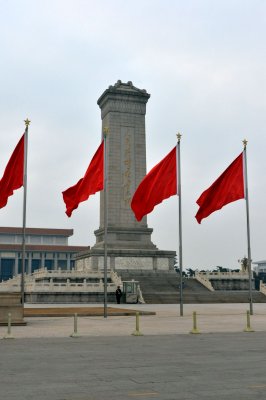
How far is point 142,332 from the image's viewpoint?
66.1 ft

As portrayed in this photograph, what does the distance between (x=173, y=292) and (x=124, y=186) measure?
18.5m

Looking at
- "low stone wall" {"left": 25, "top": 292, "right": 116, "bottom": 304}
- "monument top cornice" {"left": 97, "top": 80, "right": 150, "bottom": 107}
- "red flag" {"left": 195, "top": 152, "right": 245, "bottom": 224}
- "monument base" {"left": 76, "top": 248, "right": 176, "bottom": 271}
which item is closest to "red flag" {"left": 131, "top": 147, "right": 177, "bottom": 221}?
"red flag" {"left": 195, "top": 152, "right": 245, "bottom": 224}

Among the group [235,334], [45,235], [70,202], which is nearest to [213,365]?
[235,334]

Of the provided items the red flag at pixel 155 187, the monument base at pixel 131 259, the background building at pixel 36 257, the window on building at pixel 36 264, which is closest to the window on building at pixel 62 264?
the background building at pixel 36 257

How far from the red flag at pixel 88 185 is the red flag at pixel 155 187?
7.11 ft

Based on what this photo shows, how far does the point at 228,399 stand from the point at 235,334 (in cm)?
1137

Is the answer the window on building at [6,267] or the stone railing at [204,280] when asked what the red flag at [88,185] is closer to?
the stone railing at [204,280]

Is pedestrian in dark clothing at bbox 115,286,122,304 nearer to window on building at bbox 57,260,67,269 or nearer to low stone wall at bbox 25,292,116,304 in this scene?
low stone wall at bbox 25,292,116,304

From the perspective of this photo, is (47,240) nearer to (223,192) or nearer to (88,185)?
(88,185)

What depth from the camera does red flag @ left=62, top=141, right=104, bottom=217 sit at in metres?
28.2

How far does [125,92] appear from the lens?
7031 cm

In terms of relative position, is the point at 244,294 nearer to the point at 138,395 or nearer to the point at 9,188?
the point at 9,188

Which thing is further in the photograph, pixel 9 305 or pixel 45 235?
pixel 45 235

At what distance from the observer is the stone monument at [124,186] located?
6594 cm
